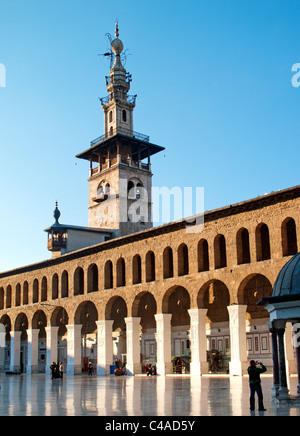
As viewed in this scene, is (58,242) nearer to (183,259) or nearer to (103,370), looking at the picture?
(103,370)

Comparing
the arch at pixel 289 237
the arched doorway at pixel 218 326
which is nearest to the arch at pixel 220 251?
the arched doorway at pixel 218 326

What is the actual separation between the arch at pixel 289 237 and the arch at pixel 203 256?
5187 mm

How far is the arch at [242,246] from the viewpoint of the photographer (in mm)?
28469

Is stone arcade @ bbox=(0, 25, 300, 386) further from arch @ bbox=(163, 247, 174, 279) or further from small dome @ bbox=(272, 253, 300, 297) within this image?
small dome @ bbox=(272, 253, 300, 297)

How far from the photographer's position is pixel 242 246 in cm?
2906

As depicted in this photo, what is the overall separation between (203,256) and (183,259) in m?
1.52

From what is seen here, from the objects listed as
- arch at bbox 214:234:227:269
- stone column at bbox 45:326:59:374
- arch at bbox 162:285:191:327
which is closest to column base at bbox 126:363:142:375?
arch at bbox 162:285:191:327

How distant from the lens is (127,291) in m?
35.1

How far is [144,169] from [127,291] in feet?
70.4

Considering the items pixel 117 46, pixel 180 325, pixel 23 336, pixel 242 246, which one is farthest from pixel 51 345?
pixel 117 46

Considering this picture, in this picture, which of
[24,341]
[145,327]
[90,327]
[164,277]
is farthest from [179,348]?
[24,341]

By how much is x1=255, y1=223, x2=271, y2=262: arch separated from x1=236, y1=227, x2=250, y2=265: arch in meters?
0.90

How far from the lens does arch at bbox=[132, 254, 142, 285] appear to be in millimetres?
34906

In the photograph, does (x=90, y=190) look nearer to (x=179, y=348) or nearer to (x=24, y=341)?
(x=24, y=341)
